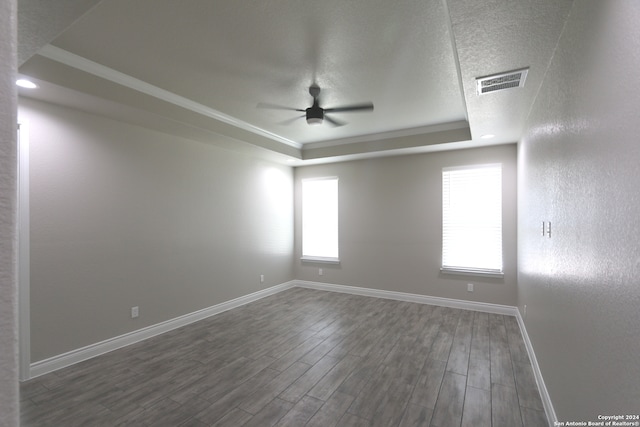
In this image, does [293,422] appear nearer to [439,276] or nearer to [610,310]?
[610,310]

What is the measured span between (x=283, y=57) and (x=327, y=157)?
2838 mm

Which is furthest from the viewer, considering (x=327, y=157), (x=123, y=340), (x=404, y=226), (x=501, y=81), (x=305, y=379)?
(x=327, y=157)

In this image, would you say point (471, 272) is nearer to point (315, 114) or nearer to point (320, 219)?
point (320, 219)

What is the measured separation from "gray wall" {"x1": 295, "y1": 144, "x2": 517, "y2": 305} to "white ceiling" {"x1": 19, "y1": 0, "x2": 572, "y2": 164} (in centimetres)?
103

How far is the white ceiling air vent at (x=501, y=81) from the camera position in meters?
2.26

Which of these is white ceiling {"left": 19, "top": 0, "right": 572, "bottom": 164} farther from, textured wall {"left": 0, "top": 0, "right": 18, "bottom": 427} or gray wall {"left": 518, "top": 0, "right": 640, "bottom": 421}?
textured wall {"left": 0, "top": 0, "right": 18, "bottom": 427}

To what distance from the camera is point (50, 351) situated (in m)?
2.76

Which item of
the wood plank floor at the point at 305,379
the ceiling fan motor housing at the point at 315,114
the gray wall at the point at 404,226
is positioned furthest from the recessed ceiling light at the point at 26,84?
the gray wall at the point at 404,226

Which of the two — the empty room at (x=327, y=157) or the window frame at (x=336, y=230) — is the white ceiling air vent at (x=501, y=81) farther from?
the window frame at (x=336, y=230)

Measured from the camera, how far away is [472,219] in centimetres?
457

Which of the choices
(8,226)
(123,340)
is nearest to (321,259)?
(123,340)

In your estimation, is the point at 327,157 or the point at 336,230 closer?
the point at 327,157

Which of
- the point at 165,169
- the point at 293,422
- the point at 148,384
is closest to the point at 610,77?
the point at 293,422

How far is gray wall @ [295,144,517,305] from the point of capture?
4.35 meters
